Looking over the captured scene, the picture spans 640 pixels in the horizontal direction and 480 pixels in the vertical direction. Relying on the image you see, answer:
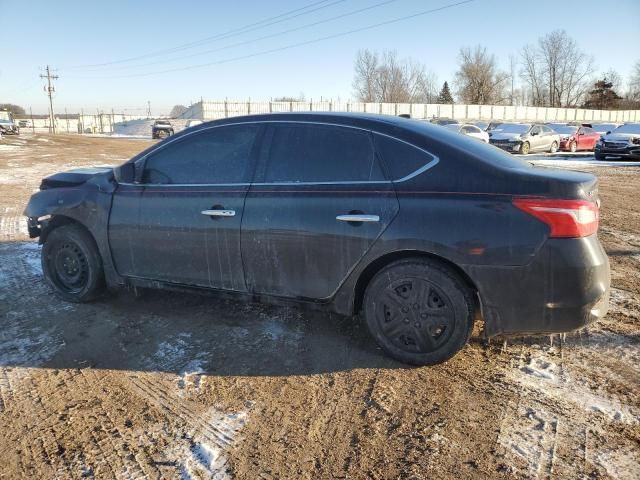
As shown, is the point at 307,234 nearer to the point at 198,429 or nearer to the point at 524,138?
the point at 198,429

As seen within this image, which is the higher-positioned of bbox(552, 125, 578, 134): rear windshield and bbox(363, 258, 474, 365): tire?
bbox(552, 125, 578, 134): rear windshield

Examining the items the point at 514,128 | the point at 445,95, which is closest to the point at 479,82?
the point at 445,95

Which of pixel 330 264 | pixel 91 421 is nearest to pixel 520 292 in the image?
pixel 330 264

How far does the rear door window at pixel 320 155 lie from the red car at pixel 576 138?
90.3ft

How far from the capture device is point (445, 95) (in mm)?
89125

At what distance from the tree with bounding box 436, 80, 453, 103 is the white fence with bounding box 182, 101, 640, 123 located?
68.4 feet

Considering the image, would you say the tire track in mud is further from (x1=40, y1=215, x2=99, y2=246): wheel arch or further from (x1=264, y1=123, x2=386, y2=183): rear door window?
(x1=40, y1=215, x2=99, y2=246): wheel arch

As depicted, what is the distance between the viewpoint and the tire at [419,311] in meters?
3.09

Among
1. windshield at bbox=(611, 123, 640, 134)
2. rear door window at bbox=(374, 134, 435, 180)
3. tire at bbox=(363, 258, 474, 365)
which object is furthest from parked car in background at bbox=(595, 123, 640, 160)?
tire at bbox=(363, 258, 474, 365)

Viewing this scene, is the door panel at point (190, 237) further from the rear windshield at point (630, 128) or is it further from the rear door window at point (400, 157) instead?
the rear windshield at point (630, 128)

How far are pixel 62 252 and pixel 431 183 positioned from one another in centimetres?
338

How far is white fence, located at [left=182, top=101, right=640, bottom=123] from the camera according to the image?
60.5m

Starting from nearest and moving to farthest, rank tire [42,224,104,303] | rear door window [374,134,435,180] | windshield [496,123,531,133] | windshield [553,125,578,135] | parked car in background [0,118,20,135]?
1. rear door window [374,134,435,180]
2. tire [42,224,104,303]
3. windshield [496,123,531,133]
4. windshield [553,125,578,135]
5. parked car in background [0,118,20,135]

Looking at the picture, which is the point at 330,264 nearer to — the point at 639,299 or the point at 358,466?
the point at 358,466
